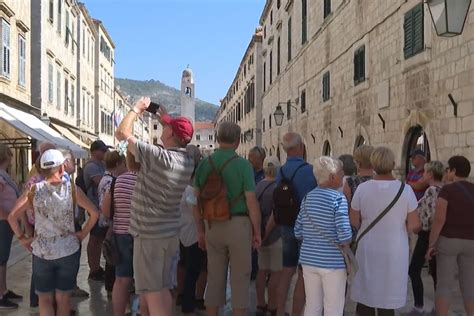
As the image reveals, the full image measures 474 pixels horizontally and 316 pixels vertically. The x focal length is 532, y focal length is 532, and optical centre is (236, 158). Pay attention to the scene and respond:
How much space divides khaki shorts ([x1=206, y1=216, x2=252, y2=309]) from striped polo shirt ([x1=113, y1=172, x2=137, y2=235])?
0.84 metres

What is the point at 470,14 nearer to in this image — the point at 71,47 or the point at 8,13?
the point at 8,13

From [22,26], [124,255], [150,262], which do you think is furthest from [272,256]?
[22,26]

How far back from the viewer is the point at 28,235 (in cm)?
488

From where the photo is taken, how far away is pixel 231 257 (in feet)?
15.6

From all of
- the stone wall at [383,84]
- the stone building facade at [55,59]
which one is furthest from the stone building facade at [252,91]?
the stone wall at [383,84]

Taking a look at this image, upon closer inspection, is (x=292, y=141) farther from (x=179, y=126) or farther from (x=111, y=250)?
(x=111, y=250)

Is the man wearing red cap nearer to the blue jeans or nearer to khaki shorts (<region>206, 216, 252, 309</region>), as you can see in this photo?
khaki shorts (<region>206, 216, 252, 309</region>)

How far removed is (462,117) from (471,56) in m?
0.93

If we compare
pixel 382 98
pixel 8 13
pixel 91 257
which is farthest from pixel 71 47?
pixel 91 257

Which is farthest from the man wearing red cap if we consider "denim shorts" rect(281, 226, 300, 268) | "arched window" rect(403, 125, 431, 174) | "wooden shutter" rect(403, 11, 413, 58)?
"wooden shutter" rect(403, 11, 413, 58)

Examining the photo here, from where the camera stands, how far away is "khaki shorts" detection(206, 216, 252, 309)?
4.70 meters

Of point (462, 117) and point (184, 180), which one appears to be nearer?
point (184, 180)

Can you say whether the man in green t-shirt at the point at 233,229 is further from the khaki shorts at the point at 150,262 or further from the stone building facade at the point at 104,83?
the stone building facade at the point at 104,83

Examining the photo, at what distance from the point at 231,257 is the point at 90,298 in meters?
2.46
